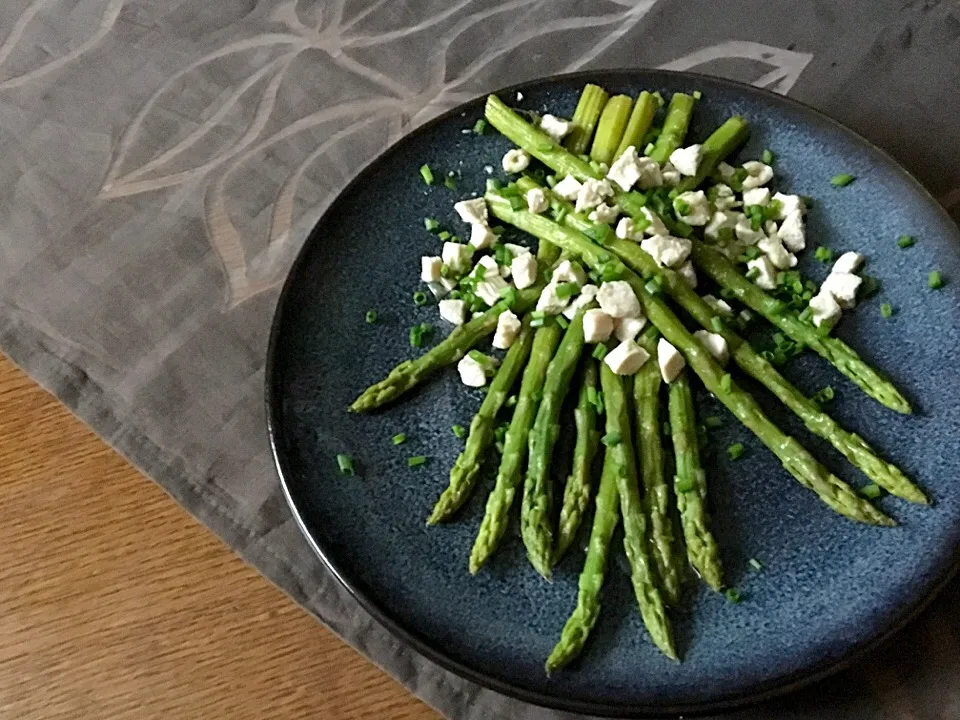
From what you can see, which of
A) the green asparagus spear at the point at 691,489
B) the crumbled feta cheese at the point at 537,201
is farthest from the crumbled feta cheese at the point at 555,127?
the green asparagus spear at the point at 691,489

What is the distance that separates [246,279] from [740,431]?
2.92ft

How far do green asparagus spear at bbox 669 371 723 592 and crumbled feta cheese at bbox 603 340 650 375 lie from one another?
6 centimetres

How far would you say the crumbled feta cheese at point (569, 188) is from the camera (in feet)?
4.98

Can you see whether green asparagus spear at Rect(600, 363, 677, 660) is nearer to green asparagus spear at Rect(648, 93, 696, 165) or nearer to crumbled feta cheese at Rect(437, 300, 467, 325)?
crumbled feta cheese at Rect(437, 300, 467, 325)

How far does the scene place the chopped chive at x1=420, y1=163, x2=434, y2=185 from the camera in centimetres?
159

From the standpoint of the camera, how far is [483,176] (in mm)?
1613

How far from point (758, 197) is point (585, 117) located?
1.07ft

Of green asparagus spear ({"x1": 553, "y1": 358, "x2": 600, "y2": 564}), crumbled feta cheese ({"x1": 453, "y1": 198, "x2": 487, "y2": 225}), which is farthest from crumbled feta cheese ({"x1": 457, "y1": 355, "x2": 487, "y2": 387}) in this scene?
crumbled feta cheese ({"x1": 453, "y1": 198, "x2": 487, "y2": 225})

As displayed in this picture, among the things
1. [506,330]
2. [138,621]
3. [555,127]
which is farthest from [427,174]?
[138,621]

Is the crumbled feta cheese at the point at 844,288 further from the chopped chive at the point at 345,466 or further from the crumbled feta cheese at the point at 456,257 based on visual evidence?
the chopped chive at the point at 345,466

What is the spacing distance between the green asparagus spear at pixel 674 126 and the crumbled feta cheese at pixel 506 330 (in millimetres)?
380

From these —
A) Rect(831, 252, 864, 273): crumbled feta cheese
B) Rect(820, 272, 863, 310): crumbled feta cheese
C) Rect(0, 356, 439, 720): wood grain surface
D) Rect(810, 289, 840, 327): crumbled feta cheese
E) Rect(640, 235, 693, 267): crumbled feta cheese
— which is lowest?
Rect(0, 356, 439, 720): wood grain surface

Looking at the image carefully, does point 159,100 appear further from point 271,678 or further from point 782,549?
point 782,549

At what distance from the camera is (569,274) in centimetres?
144
